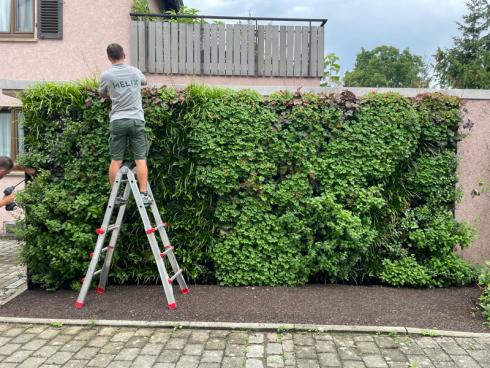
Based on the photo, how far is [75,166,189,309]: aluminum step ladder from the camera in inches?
182

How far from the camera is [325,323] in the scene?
170 inches

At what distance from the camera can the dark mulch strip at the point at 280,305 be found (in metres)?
4.41

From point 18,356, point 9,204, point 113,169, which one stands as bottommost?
point 18,356

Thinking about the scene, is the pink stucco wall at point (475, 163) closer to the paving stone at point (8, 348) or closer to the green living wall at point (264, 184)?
the green living wall at point (264, 184)

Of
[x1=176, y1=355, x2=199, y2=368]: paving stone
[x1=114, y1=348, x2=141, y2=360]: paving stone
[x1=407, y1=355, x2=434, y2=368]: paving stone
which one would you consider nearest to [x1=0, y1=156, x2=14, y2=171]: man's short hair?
[x1=114, y1=348, x2=141, y2=360]: paving stone

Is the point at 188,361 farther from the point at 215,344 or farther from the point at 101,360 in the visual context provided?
the point at 101,360

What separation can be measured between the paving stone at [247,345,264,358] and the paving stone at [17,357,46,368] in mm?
1686

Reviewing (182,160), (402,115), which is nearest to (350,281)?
(402,115)

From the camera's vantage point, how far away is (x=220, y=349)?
3.82 metres

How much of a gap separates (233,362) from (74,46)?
8.41 metres

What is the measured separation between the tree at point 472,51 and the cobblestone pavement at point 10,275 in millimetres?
27576

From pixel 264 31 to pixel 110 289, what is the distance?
6119 mm

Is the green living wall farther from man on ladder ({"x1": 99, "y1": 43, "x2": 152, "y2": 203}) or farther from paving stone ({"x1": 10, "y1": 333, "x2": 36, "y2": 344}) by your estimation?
paving stone ({"x1": 10, "y1": 333, "x2": 36, "y2": 344})

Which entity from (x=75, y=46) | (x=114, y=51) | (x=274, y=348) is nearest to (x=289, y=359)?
(x=274, y=348)
